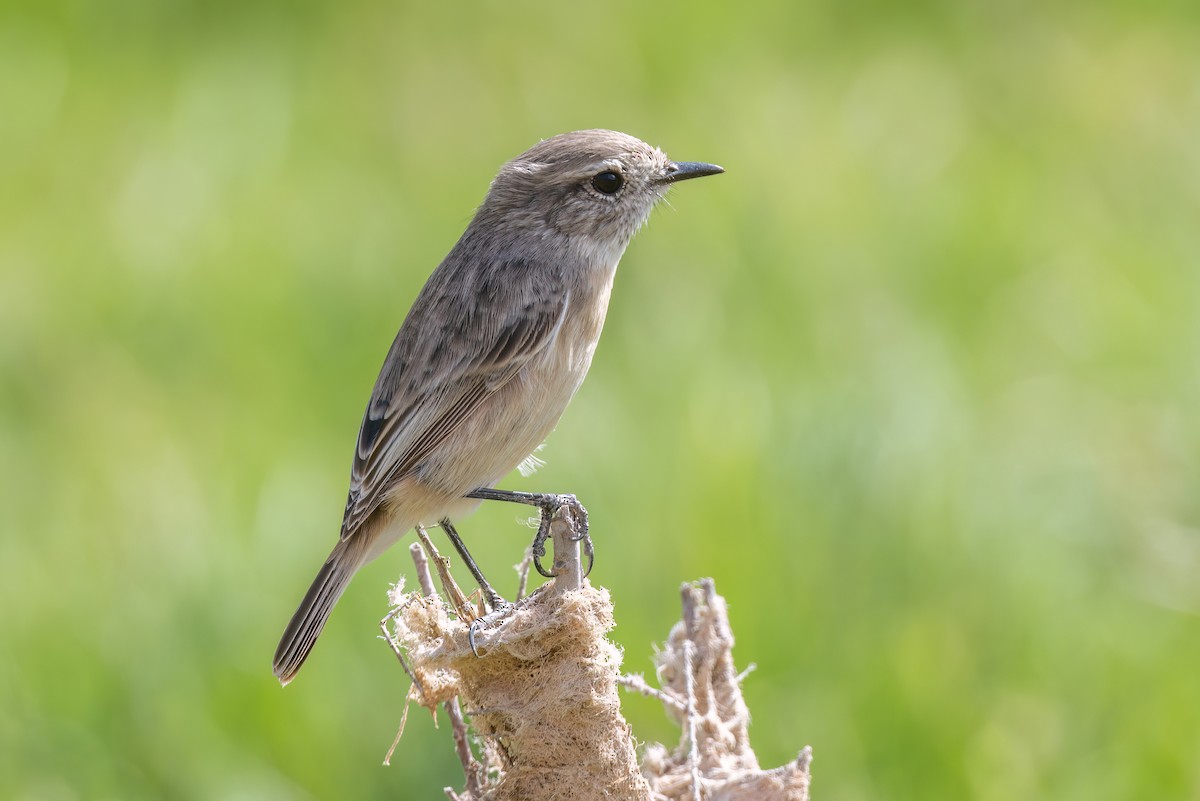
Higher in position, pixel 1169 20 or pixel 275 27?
pixel 1169 20

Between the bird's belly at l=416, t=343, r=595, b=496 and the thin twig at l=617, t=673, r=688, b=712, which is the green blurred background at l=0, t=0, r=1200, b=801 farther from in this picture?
the thin twig at l=617, t=673, r=688, b=712

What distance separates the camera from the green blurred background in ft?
17.0

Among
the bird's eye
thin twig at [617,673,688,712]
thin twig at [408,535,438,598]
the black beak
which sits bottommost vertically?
thin twig at [617,673,688,712]

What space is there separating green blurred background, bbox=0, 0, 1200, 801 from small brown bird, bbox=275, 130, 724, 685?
1.04 metres

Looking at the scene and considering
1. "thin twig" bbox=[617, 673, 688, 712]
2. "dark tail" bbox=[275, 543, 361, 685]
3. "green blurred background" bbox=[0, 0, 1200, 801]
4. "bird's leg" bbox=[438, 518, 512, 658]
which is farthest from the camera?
"green blurred background" bbox=[0, 0, 1200, 801]

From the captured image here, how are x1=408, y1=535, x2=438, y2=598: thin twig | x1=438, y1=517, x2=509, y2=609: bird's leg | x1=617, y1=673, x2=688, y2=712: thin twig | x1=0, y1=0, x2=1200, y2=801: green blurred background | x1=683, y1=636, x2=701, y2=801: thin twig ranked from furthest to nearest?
x1=0, y1=0, x2=1200, y2=801: green blurred background < x1=438, y1=517, x2=509, y2=609: bird's leg < x1=408, y1=535, x2=438, y2=598: thin twig < x1=617, y1=673, x2=688, y2=712: thin twig < x1=683, y1=636, x2=701, y2=801: thin twig

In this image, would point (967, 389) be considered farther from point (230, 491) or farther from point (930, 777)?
point (230, 491)

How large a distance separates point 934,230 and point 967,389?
1378mm

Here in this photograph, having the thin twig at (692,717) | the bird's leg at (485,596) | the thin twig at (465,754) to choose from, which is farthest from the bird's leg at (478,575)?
the thin twig at (692,717)

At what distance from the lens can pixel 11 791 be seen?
5094 millimetres

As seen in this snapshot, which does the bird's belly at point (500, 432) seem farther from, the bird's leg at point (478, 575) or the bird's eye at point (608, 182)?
the bird's eye at point (608, 182)

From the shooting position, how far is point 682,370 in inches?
269

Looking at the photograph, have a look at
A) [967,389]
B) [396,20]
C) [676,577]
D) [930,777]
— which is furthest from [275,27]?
[930,777]

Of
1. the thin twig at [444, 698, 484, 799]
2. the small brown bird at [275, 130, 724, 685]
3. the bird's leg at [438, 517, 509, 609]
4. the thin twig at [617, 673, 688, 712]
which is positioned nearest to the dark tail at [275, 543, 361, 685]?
the small brown bird at [275, 130, 724, 685]
